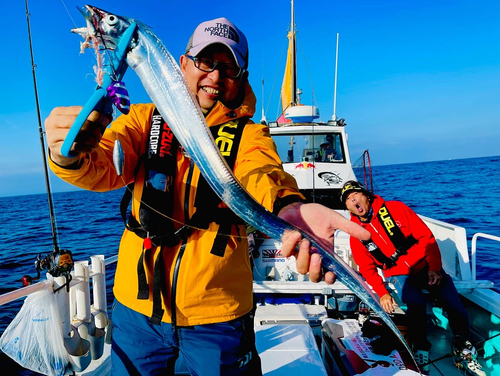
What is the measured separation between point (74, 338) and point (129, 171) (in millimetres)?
2116

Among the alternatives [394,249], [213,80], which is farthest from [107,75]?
[394,249]

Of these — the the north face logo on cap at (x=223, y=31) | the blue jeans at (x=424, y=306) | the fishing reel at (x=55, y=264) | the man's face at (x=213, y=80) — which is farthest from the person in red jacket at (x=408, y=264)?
the fishing reel at (x=55, y=264)

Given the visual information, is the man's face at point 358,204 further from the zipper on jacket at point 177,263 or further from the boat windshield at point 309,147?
the boat windshield at point 309,147

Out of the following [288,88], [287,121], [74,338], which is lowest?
[74,338]

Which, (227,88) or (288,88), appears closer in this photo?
(227,88)

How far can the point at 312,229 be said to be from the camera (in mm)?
1543

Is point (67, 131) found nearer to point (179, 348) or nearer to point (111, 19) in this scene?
point (111, 19)

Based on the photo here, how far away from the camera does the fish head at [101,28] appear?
4.51ft

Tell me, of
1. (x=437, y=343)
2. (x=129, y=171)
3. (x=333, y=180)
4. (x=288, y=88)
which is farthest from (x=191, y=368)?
(x=288, y=88)

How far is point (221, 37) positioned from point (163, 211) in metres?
1.05

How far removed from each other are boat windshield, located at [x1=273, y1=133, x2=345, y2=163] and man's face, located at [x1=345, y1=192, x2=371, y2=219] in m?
3.86

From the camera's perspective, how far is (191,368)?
1.76 metres

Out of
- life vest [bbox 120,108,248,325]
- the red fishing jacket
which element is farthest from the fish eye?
the red fishing jacket

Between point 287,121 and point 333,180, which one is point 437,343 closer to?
point 333,180
